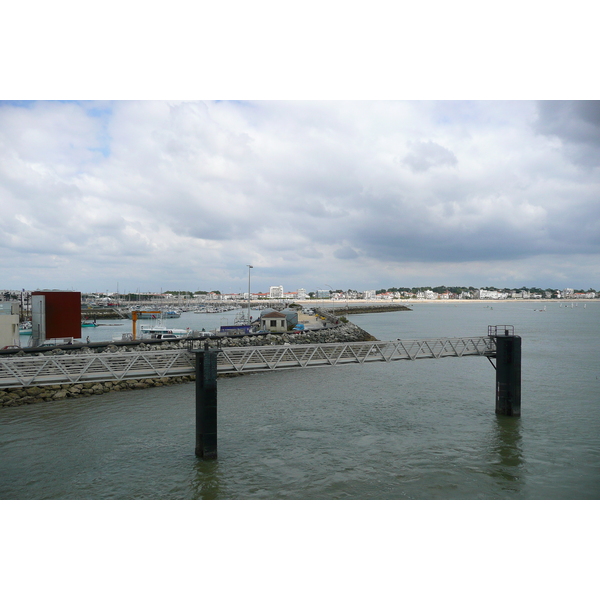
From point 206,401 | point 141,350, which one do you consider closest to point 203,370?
point 206,401

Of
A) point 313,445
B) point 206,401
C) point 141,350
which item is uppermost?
point 206,401

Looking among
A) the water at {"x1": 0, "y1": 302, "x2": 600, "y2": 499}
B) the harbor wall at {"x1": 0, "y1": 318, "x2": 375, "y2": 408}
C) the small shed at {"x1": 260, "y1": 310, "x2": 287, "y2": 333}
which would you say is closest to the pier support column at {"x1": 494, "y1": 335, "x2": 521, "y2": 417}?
the water at {"x1": 0, "y1": 302, "x2": 600, "y2": 499}

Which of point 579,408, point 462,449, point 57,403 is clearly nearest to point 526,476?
point 462,449

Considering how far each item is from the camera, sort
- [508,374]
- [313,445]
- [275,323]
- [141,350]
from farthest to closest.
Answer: [275,323] → [141,350] → [508,374] → [313,445]

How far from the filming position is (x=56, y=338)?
103 ft

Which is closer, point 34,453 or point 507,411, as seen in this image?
point 34,453

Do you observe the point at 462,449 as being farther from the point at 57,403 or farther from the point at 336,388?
the point at 57,403

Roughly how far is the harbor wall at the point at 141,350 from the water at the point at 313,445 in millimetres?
1348

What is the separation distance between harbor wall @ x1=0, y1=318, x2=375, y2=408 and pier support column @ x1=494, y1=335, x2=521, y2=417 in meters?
14.6

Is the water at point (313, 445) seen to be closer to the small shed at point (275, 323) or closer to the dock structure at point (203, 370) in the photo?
the dock structure at point (203, 370)

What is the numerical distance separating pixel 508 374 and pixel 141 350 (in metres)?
29.9

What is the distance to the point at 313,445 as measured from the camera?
1747 cm

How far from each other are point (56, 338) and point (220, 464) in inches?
895

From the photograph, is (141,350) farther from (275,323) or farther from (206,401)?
(206,401)
